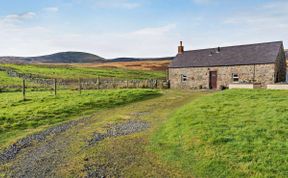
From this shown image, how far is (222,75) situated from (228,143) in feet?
101

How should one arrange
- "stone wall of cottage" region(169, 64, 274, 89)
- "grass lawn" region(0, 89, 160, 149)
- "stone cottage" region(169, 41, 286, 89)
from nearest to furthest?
1. "grass lawn" region(0, 89, 160, 149)
2. "stone wall of cottage" region(169, 64, 274, 89)
3. "stone cottage" region(169, 41, 286, 89)

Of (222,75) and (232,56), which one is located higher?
(232,56)

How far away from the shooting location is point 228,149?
399 inches

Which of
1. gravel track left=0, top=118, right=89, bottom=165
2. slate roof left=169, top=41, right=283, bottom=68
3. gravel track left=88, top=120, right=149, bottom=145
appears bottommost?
gravel track left=0, top=118, right=89, bottom=165

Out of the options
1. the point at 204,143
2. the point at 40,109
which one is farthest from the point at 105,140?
the point at 40,109

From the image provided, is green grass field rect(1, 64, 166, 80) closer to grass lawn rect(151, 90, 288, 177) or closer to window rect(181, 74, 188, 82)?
window rect(181, 74, 188, 82)

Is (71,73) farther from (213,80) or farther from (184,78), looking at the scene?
(213,80)

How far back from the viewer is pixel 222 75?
3994cm

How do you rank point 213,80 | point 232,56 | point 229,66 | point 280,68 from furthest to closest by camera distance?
point 213,80
point 232,56
point 229,66
point 280,68

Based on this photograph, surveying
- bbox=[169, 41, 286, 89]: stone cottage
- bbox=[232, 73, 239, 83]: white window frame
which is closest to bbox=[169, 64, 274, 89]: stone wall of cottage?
bbox=[169, 41, 286, 89]: stone cottage

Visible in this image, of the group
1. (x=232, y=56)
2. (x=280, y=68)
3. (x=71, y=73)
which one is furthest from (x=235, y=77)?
(x=71, y=73)

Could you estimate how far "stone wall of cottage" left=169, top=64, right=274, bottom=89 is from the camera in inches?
1403

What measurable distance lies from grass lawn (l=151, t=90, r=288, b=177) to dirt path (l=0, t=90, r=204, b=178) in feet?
3.00

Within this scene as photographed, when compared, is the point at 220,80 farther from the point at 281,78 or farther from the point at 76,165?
the point at 76,165
